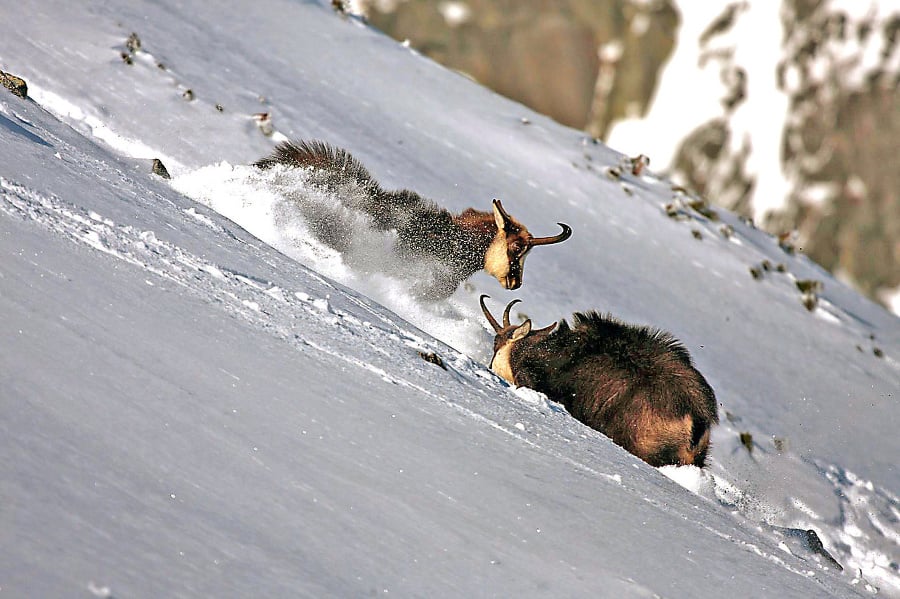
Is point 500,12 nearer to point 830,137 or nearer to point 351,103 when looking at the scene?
point 830,137

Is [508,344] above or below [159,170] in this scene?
above

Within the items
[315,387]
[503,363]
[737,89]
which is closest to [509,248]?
[503,363]

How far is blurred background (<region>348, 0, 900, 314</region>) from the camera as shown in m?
25.5

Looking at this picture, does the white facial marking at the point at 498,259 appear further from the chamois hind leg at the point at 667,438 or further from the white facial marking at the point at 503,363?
the chamois hind leg at the point at 667,438

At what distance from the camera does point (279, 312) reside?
10.9 feet

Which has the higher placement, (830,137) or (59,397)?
(830,137)

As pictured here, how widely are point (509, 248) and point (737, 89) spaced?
23.9m

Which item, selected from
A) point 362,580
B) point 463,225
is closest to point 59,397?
point 362,580

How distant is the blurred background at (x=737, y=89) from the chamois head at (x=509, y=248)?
1952 cm

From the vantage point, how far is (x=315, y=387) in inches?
108

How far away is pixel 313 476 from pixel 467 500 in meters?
0.43

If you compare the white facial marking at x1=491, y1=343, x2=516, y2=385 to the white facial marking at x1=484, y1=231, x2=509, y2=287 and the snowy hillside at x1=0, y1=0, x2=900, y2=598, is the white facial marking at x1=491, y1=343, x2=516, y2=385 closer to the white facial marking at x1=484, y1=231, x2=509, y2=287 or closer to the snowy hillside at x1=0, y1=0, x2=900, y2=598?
the snowy hillside at x1=0, y1=0, x2=900, y2=598

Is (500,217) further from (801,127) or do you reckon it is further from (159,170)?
(801,127)

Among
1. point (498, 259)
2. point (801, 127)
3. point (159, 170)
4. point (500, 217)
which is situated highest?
point (801, 127)
